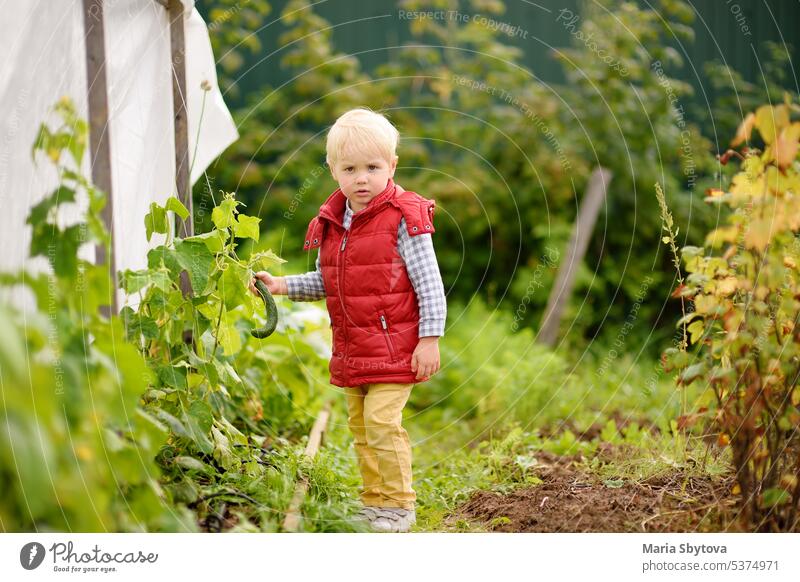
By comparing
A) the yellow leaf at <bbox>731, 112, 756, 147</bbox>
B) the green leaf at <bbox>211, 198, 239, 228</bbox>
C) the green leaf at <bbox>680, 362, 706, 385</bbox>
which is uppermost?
the yellow leaf at <bbox>731, 112, 756, 147</bbox>

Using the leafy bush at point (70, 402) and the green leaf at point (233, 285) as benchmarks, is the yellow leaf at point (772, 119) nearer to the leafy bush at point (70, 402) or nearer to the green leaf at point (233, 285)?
the green leaf at point (233, 285)

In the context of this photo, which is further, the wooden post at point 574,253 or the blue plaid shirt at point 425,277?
the wooden post at point 574,253

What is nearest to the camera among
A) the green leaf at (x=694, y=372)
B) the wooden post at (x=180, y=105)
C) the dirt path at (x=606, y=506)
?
the green leaf at (x=694, y=372)

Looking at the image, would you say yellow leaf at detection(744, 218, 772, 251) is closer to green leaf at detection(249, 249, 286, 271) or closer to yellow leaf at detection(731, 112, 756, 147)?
yellow leaf at detection(731, 112, 756, 147)

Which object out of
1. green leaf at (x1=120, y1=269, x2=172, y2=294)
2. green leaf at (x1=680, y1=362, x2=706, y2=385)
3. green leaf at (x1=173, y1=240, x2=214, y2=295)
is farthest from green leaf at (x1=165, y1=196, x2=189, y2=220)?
green leaf at (x1=680, y1=362, x2=706, y2=385)

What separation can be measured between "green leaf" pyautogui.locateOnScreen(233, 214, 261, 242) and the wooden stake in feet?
2.86

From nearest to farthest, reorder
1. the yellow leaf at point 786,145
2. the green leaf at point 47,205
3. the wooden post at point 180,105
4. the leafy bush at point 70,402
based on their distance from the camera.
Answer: the leafy bush at point 70,402, the green leaf at point 47,205, the yellow leaf at point 786,145, the wooden post at point 180,105

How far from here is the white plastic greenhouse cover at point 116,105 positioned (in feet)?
7.31

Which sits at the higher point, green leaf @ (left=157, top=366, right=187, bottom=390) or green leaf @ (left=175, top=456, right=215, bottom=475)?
green leaf @ (left=157, top=366, right=187, bottom=390)

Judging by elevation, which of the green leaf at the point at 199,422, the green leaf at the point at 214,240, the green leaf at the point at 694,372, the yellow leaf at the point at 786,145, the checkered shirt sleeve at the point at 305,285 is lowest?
the green leaf at the point at 199,422

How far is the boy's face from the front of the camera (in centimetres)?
283
